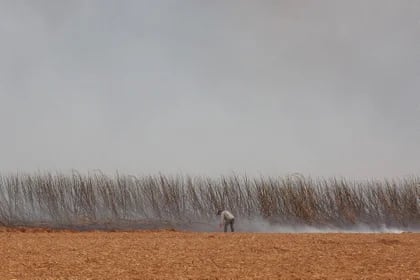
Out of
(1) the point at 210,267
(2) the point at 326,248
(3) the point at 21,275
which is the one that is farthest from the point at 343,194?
(3) the point at 21,275

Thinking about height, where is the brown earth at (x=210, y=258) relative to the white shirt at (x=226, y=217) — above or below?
below

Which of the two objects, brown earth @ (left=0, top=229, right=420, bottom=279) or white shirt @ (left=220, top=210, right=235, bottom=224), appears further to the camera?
white shirt @ (left=220, top=210, right=235, bottom=224)

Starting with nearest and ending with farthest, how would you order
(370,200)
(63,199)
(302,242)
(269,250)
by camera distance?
(269,250), (302,242), (63,199), (370,200)

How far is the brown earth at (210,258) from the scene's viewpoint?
674 cm

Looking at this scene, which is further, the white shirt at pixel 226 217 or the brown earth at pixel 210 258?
the white shirt at pixel 226 217

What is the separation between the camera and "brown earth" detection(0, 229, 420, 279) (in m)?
6.74

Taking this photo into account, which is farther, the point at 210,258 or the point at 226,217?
the point at 226,217

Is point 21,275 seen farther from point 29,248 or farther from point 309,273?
point 309,273

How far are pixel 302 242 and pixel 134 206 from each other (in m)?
7.86

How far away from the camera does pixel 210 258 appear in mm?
7762

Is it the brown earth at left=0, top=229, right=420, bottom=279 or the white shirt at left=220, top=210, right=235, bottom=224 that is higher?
the white shirt at left=220, top=210, right=235, bottom=224

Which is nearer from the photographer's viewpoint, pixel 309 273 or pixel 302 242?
pixel 309 273

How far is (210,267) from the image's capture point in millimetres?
7109

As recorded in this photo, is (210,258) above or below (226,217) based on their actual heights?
below
